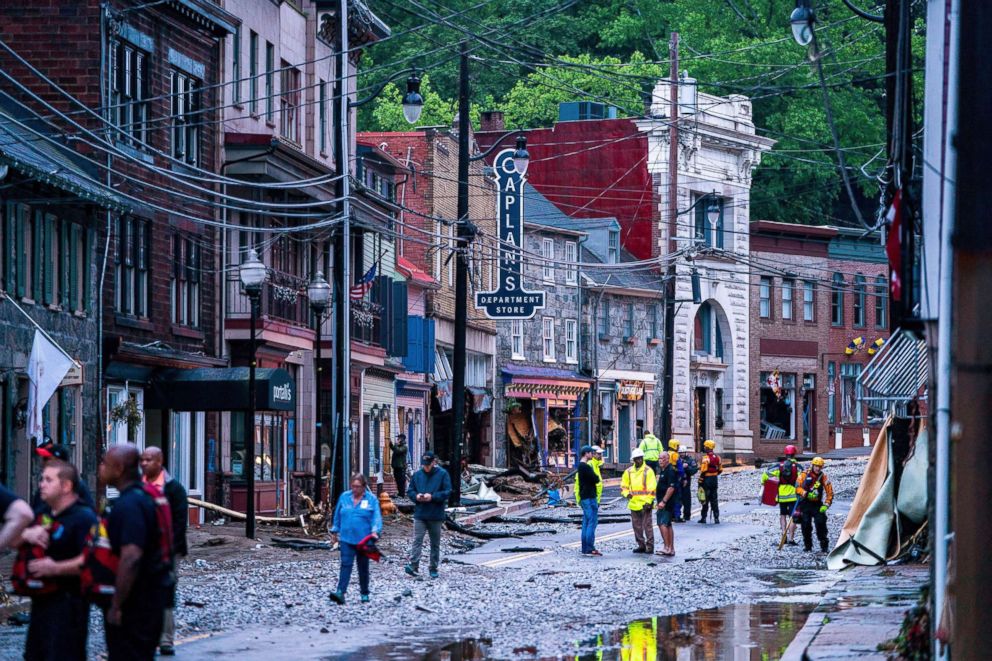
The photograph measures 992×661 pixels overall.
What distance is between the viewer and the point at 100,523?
10945 millimetres

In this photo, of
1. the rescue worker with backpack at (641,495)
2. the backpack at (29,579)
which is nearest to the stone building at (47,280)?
the rescue worker with backpack at (641,495)

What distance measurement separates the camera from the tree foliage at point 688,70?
77.2m

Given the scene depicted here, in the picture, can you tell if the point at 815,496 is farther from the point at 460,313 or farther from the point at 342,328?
the point at 460,313

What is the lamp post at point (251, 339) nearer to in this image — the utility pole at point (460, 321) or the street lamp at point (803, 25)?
the utility pole at point (460, 321)

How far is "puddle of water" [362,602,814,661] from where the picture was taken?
52.7 ft

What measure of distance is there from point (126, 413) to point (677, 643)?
57.4 ft

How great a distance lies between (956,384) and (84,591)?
17.3ft

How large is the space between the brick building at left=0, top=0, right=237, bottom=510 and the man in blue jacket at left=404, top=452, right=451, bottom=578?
313 inches

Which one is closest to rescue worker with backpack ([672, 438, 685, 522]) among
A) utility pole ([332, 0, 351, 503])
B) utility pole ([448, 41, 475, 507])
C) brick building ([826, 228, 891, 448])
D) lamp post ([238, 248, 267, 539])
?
utility pole ([448, 41, 475, 507])

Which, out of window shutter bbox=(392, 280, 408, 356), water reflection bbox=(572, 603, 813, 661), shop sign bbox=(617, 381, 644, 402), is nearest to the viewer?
water reflection bbox=(572, 603, 813, 661)

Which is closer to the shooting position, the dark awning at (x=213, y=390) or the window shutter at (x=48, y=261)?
the window shutter at (x=48, y=261)

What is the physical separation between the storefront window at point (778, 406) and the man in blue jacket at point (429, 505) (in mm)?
52622

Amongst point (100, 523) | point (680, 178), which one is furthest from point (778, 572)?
point (680, 178)

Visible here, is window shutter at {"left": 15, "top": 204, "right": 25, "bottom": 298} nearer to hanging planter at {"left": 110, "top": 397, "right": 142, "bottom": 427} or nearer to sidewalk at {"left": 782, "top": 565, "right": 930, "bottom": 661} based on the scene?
hanging planter at {"left": 110, "top": 397, "right": 142, "bottom": 427}
